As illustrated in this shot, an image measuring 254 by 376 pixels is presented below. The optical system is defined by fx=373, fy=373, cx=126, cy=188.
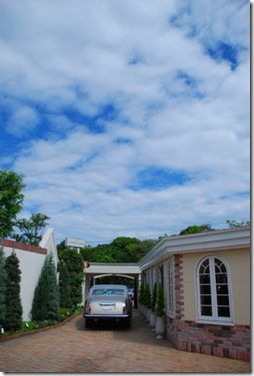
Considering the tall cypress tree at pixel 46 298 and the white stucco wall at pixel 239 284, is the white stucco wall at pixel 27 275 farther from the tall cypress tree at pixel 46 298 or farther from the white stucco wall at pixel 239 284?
the white stucco wall at pixel 239 284

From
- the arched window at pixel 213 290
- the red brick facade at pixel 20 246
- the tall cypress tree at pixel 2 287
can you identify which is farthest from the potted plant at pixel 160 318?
the red brick facade at pixel 20 246

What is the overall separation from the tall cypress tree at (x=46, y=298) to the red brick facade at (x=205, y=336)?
20.6 ft

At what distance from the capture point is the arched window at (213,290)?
890cm

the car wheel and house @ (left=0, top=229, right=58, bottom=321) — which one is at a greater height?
house @ (left=0, top=229, right=58, bottom=321)

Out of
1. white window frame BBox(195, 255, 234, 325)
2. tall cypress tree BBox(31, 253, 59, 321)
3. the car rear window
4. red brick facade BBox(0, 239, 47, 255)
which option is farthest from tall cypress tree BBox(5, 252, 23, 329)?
white window frame BBox(195, 255, 234, 325)

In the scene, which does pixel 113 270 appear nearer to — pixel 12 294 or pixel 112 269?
pixel 112 269

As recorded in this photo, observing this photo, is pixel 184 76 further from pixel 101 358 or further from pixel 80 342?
pixel 80 342

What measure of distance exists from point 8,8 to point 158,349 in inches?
327

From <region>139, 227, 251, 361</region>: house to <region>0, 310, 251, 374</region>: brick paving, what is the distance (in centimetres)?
39

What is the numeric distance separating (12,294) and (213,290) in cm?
654

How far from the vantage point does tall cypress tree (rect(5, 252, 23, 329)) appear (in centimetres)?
1167

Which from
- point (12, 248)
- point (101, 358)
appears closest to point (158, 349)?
point (101, 358)

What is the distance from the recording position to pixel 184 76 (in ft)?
28.1

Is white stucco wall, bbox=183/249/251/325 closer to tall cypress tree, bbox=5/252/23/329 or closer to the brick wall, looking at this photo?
the brick wall
